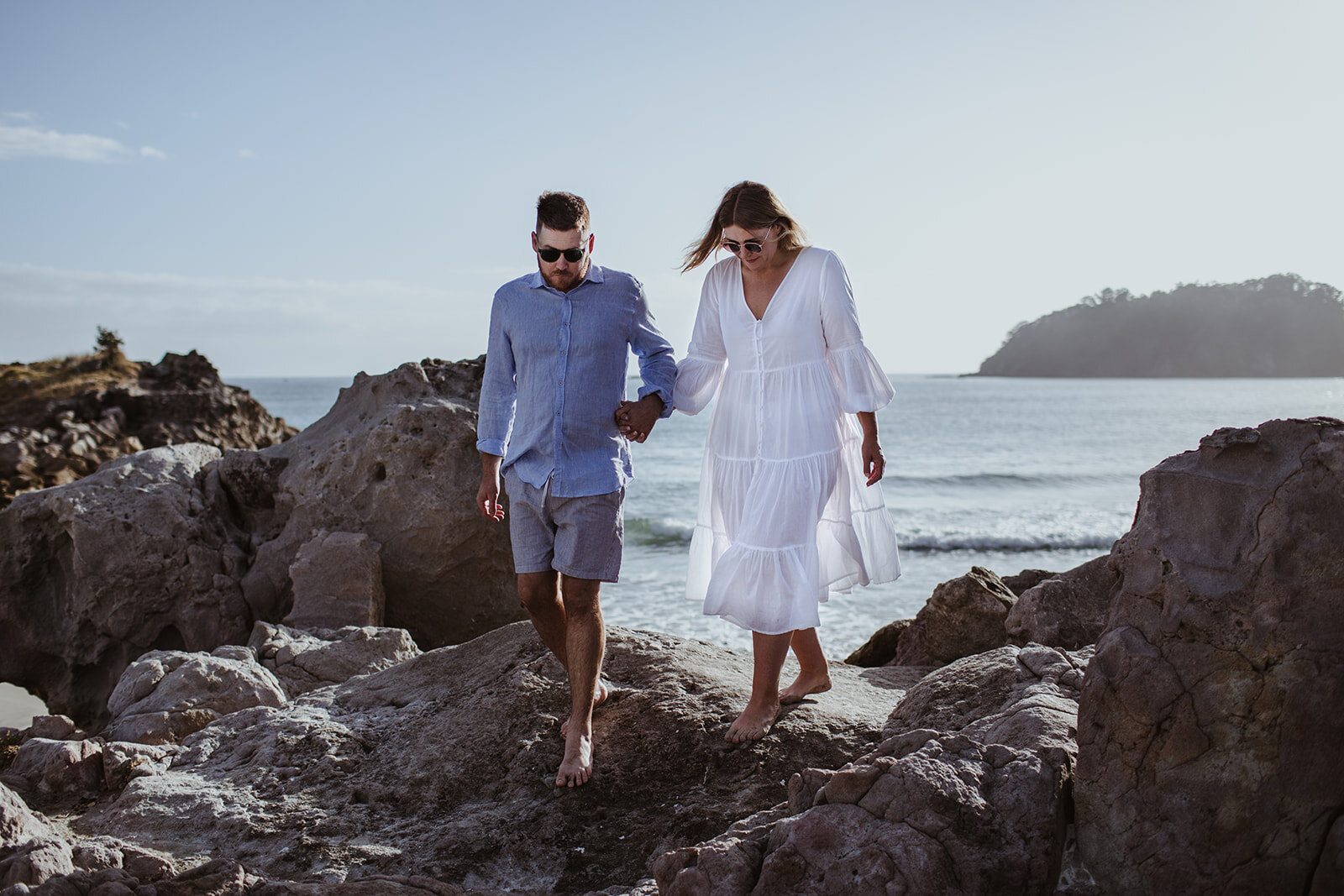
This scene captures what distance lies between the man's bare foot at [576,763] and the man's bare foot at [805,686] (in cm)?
78

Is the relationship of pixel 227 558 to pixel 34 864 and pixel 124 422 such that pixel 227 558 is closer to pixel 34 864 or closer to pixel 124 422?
pixel 34 864

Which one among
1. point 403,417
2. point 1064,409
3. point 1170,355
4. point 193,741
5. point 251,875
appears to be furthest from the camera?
point 1170,355

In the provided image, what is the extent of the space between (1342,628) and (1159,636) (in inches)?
14.6

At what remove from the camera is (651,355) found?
3.67 m

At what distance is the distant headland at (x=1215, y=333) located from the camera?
250 feet

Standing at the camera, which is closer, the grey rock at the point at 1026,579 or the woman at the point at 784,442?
the woman at the point at 784,442

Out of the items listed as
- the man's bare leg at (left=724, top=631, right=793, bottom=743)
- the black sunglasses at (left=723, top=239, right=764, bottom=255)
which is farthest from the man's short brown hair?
the man's bare leg at (left=724, top=631, right=793, bottom=743)

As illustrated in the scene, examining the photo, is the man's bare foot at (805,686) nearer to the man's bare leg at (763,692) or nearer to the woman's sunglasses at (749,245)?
the man's bare leg at (763,692)

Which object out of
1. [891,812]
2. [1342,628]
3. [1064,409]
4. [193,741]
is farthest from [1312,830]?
[1064,409]

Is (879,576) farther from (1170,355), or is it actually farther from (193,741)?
(1170,355)

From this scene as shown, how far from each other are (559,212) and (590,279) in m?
0.26

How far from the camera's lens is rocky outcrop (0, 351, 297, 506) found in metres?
12.2

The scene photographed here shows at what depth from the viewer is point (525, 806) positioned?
3.28 metres

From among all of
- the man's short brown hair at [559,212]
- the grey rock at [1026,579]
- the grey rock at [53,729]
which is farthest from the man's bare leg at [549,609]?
the grey rock at [1026,579]
